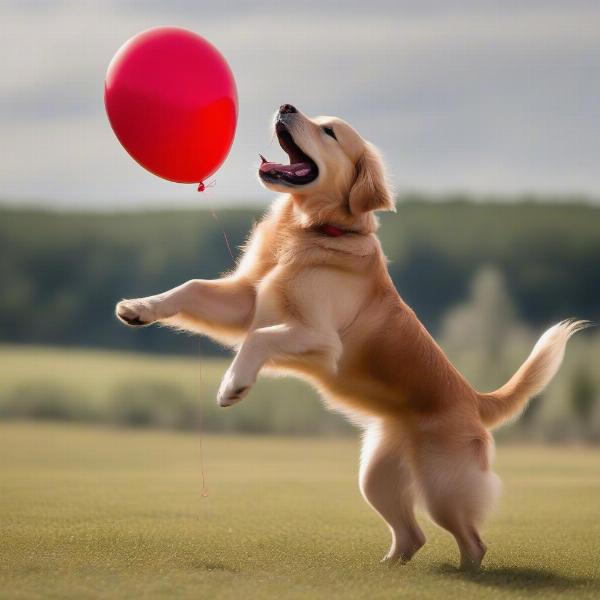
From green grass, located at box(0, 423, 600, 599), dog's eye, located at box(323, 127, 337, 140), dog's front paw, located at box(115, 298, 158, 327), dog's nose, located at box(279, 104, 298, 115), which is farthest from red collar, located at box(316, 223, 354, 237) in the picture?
green grass, located at box(0, 423, 600, 599)

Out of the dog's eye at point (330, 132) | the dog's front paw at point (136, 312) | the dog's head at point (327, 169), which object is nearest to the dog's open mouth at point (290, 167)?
the dog's head at point (327, 169)

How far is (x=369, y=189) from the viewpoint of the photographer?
3.83 m

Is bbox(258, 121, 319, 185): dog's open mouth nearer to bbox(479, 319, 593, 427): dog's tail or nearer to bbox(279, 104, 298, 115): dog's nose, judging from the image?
bbox(279, 104, 298, 115): dog's nose

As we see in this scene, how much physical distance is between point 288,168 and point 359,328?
0.67 meters

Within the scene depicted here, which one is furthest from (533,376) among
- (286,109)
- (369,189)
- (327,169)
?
(286,109)

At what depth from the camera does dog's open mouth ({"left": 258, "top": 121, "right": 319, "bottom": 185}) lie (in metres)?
3.72

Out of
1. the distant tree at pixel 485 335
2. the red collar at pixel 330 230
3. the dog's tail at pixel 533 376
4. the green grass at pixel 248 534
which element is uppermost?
the red collar at pixel 330 230

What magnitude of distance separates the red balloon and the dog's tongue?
0.92 feet

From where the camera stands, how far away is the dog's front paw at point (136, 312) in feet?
11.6

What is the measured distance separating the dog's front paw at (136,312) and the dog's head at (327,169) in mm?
638

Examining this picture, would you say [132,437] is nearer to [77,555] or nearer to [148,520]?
[148,520]

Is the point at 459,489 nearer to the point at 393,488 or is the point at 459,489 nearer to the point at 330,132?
the point at 393,488

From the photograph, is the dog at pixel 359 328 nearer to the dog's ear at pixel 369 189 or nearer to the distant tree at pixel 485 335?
the dog's ear at pixel 369 189

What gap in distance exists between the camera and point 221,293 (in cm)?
386
